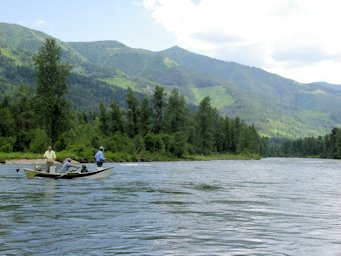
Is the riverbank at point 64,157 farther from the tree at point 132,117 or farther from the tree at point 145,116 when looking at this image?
the tree at point 132,117

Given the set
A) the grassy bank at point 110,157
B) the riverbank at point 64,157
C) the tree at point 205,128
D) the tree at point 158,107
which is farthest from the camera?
the tree at point 205,128

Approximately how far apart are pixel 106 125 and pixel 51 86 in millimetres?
36926

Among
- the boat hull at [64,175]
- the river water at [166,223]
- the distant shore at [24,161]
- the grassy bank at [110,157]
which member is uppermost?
the grassy bank at [110,157]

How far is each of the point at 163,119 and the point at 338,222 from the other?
11912 centimetres

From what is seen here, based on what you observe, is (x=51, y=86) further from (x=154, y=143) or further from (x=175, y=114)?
(x=175, y=114)

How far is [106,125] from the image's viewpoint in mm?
131125

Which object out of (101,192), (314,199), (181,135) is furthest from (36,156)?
(314,199)

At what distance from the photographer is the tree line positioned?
9612 cm

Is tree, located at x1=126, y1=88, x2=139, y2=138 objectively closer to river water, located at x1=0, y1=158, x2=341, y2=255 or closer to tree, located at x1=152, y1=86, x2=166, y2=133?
→ tree, located at x1=152, y1=86, x2=166, y2=133

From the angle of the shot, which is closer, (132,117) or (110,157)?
(110,157)

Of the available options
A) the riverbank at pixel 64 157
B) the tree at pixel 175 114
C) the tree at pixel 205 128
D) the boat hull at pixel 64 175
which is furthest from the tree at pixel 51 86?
→ the tree at pixel 205 128

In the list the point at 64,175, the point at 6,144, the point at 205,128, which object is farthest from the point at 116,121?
the point at 64,175

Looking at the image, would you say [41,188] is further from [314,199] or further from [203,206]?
→ [314,199]

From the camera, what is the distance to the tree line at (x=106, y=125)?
9612 centimetres
